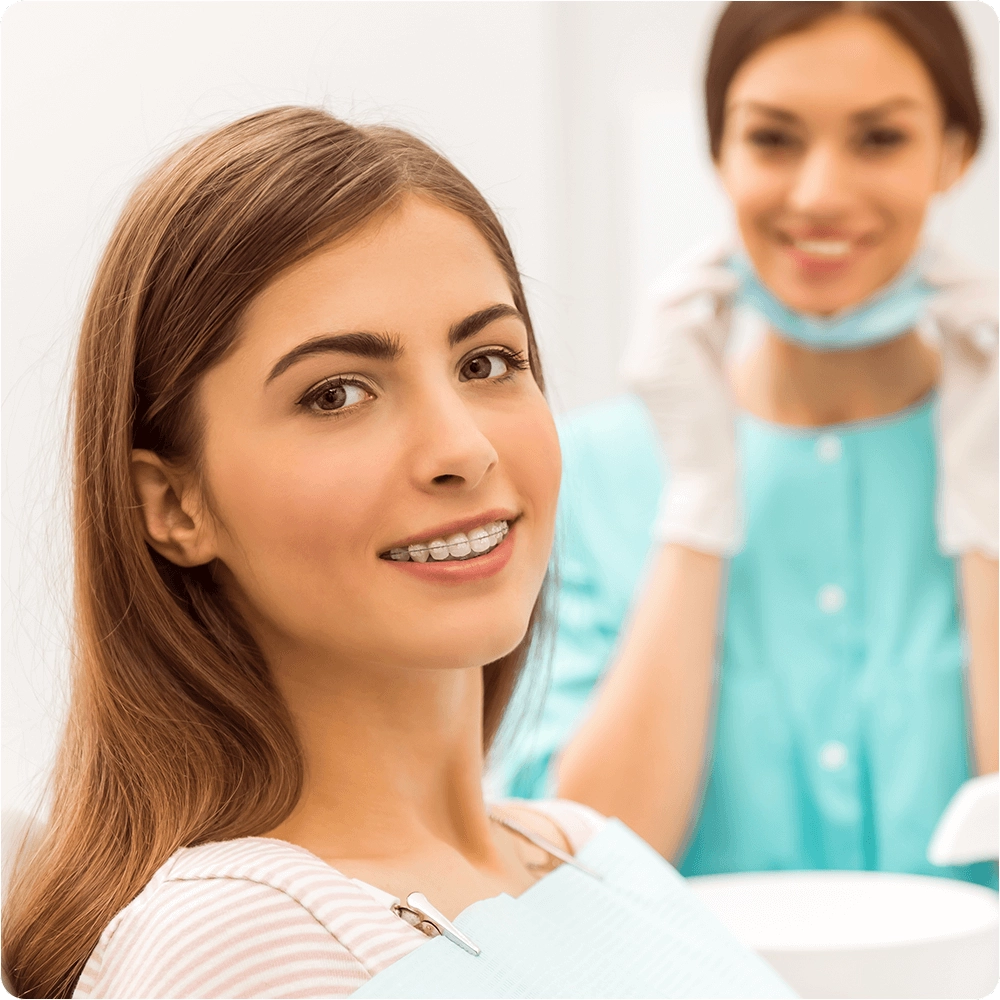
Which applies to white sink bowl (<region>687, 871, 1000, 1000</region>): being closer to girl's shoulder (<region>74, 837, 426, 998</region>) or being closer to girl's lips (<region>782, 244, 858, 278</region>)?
girl's shoulder (<region>74, 837, 426, 998</region>)

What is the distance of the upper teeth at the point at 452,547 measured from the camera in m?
0.56

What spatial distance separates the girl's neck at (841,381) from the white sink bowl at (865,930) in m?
0.53

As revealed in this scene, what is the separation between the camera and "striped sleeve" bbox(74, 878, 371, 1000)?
0.50m

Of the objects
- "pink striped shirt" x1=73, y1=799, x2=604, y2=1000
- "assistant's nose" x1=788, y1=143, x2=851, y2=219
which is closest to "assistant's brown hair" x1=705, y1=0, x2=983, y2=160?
"assistant's nose" x1=788, y1=143, x2=851, y2=219

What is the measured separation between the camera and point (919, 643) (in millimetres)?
1315

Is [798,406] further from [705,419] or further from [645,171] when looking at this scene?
[645,171]

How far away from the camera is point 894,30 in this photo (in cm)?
126

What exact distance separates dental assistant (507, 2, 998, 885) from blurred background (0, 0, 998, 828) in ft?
0.61

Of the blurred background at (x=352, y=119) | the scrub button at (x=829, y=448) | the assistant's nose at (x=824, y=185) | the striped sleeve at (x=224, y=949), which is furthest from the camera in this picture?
the scrub button at (x=829, y=448)

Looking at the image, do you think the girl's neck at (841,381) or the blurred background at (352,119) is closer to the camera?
the blurred background at (352,119)

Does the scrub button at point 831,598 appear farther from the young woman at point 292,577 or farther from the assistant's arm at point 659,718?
the young woman at point 292,577

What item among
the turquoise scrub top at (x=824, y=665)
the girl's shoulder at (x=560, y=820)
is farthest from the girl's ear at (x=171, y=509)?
the turquoise scrub top at (x=824, y=665)

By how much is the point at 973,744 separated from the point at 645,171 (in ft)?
3.08

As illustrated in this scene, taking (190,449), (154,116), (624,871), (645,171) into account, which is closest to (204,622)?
(190,449)
